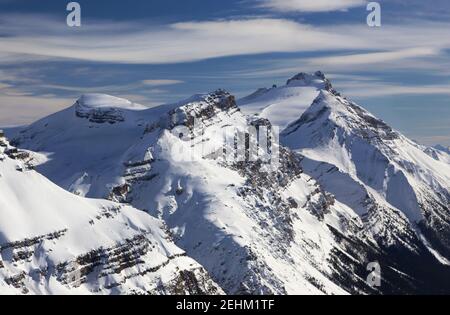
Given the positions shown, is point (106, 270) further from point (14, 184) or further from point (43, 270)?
point (14, 184)
